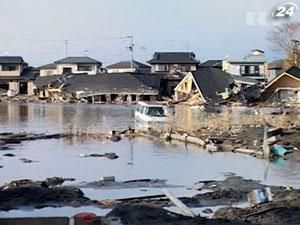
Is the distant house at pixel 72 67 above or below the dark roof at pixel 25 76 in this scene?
above

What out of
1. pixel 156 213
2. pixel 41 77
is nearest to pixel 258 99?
pixel 41 77

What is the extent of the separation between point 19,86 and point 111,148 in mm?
45372

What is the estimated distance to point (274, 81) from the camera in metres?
41.4

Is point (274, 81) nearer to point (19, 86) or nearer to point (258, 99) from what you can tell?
point (258, 99)

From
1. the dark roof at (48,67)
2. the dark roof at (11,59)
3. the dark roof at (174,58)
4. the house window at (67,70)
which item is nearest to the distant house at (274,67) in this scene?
the dark roof at (174,58)

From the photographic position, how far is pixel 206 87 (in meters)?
46.7

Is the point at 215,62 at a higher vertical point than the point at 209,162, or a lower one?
higher

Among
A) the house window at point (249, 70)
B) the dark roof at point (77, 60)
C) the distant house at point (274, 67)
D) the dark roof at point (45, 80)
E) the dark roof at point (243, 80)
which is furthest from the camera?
the dark roof at point (77, 60)

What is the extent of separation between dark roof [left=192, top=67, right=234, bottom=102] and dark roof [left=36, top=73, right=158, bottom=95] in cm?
472

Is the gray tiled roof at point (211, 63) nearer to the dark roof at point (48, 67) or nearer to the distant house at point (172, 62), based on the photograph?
the distant house at point (172, 62)

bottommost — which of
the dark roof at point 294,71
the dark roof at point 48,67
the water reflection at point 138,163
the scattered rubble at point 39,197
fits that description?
the water reflection at point 138,163

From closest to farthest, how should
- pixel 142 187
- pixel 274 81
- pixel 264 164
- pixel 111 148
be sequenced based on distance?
pixel 142 187, pixel 264 164, pixel 111 148, pixel 274 81

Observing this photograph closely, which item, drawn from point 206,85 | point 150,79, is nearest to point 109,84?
point 150,79

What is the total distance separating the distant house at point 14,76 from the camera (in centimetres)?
5997
